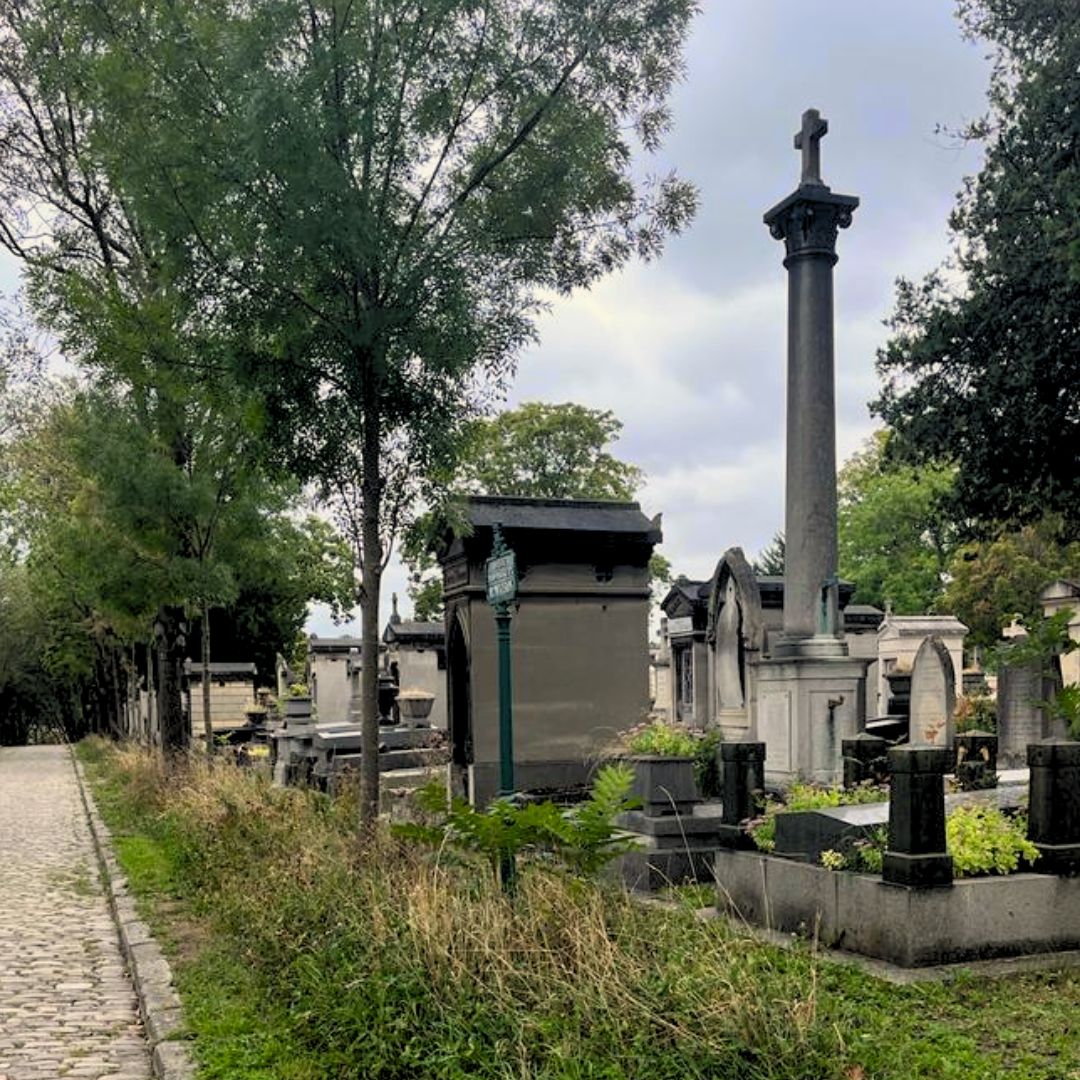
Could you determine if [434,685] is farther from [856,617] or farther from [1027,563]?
[1027,563]

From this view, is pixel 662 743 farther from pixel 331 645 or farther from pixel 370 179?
pixel 331 645

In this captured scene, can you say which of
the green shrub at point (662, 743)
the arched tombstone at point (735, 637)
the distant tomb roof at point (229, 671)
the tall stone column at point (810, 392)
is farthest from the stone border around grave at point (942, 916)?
the distant tomb roof at point (229, 671)

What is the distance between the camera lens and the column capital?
42.4 feet

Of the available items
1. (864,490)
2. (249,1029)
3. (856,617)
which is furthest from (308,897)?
(864,490)

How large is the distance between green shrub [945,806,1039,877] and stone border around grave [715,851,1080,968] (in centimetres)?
8

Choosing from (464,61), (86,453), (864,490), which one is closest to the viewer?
(464,61)

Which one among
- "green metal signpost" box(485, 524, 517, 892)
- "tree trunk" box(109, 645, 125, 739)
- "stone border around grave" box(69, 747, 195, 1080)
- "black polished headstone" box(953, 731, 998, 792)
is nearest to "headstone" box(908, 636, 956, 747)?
"black polished headstone" box(953, 731, 998, 792)

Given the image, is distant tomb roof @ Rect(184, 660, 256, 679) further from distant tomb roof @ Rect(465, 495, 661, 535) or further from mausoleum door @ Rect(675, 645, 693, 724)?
distant tomb roof @ Rect(465, 495, 661, 535)

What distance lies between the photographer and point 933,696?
9977 millimetres

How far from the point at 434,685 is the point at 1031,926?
17951 mm

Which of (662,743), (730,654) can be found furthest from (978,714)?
(662,743)

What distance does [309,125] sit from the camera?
790 cm

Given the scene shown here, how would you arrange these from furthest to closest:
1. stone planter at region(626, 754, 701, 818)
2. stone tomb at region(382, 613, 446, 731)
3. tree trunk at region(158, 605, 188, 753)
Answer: stone tomb at region(382, 613, 446, 731) < tree trunk at region(158, 605, 188, 753) < stone planter at region(626, 754, 701, 818)

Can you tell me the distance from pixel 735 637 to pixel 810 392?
2860 millimetres
